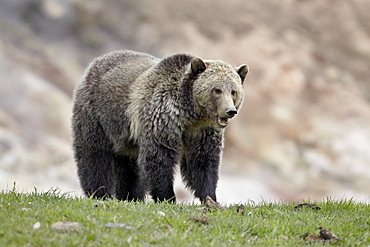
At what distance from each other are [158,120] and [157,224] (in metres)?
2.82

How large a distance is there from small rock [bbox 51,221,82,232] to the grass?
0.16ft

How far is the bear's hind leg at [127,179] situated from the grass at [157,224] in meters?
2.90

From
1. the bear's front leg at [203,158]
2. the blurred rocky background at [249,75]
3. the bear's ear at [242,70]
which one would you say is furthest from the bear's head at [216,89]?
the blurred rocky background at [249,75]

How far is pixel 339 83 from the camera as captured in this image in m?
29.1

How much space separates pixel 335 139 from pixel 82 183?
18.8m

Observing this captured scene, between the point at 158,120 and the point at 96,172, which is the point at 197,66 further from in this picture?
the point at 96,172

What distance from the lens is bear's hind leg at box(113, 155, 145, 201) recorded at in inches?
406

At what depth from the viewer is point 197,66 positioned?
8.88 meters

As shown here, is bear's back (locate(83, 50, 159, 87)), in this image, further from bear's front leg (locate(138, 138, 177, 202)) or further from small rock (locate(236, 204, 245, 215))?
small rock (locate(236, 204, 245, 215))

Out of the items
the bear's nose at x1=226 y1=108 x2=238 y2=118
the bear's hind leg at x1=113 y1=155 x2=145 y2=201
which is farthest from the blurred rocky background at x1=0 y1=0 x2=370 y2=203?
the bear's nose at x1=226 y1=108 x2=238 y2=118

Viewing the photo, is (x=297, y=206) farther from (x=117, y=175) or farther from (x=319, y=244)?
(x=117, y=175)

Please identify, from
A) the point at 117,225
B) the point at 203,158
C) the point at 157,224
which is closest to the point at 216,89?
the point at 203,158

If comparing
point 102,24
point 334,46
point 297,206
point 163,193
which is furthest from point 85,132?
point 334,46

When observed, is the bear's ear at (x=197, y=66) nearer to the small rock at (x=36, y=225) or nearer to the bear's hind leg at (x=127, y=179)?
the bear's hind leg at (x=127, y=179)
